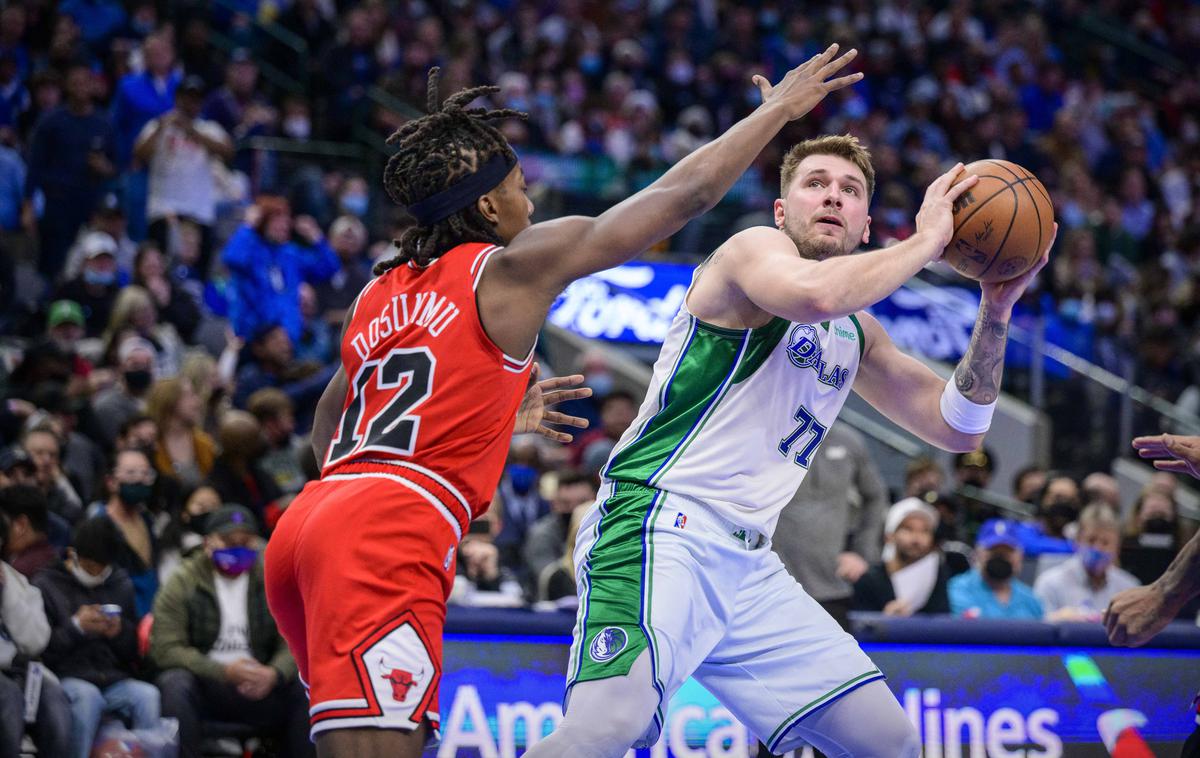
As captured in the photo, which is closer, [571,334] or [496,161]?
[496,161]

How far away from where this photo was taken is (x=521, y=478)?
35.7 feet

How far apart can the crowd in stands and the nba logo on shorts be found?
3334mm

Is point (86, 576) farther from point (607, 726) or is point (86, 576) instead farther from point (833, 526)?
point (607, 726)

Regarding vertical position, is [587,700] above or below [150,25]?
below

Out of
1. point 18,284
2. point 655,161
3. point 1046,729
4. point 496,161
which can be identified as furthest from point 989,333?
point 655,161

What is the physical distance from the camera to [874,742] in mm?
4793

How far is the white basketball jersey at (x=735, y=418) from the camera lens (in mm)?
4840

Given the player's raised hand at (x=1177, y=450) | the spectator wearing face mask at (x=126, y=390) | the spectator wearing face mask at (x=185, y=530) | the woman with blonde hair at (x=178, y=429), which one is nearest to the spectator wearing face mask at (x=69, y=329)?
the spectator wearing face mask at (x=126, y=390)

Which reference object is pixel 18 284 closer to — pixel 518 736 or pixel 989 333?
pixel 518 736

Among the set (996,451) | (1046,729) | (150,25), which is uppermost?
(150,25)

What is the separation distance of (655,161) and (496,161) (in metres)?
12.9

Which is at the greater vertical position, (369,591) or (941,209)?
(941,209)

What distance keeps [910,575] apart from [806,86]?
18.1ft

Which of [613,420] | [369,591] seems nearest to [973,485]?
[613,420]
